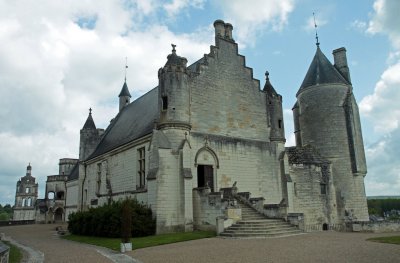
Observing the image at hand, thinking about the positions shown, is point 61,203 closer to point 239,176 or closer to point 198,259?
point 239,176

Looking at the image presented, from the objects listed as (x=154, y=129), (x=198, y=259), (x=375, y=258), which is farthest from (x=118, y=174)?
(x=375, y=258)

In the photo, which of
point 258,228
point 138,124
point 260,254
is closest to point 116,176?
point 138,124

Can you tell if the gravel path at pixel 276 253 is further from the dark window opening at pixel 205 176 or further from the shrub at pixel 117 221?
the dark window opening at pixel 205 176

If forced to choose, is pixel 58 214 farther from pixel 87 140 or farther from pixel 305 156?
pixel 305 156

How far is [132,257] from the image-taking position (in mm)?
11961

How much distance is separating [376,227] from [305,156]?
9.37 metres

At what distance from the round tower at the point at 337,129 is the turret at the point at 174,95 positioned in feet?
49.0

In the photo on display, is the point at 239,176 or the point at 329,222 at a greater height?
the point at 239,176

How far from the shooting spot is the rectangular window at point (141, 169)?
23609 mm

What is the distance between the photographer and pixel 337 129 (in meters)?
30.0

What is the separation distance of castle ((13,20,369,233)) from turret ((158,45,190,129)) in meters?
0.07

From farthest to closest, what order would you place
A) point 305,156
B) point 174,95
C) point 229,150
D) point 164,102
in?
point 305,156
point 229,150
point 164,102
point 174,95

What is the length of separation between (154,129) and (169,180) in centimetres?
343

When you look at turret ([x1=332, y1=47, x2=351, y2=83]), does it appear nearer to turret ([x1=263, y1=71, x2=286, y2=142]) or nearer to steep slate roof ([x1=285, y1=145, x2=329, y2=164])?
steep slate roof ([x1=285, y1=145, x2=329, y2=164])
